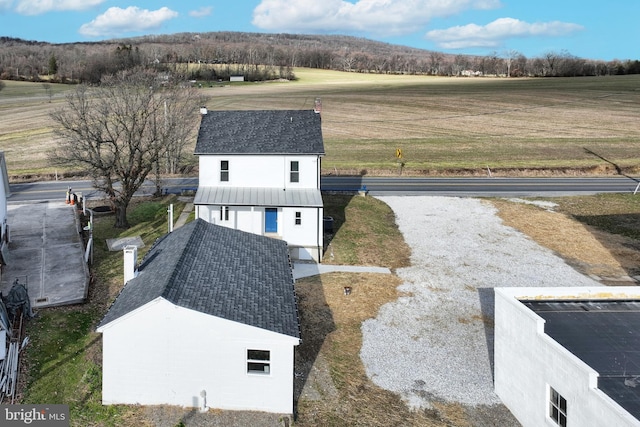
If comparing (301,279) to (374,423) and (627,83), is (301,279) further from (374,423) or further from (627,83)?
(627,83)

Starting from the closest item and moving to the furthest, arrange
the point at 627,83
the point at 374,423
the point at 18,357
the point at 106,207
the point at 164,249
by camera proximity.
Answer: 1. the point at 374,423
2. the point at 18,357
3. the point at 164,249
4. the point at 106,207
5. the point at 627,83

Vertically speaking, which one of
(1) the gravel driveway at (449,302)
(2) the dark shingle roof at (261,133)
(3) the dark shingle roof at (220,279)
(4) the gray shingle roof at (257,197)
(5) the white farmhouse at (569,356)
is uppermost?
(2) the dark shingle roof at (261,133)

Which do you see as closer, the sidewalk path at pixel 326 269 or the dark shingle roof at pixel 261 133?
the sidewalk path at pixel 326 269

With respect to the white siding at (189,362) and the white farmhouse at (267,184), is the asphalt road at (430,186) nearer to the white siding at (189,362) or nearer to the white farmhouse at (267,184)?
the white farmhouse at (267,184)

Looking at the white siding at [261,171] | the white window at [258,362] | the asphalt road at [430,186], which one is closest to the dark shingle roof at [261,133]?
the white siding at [261,171]

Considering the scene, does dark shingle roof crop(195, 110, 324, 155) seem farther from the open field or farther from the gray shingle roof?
the open field

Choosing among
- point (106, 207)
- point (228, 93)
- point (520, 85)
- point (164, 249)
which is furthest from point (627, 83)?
point (164, 249)

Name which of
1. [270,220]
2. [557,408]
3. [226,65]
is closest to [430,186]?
[270,220]
